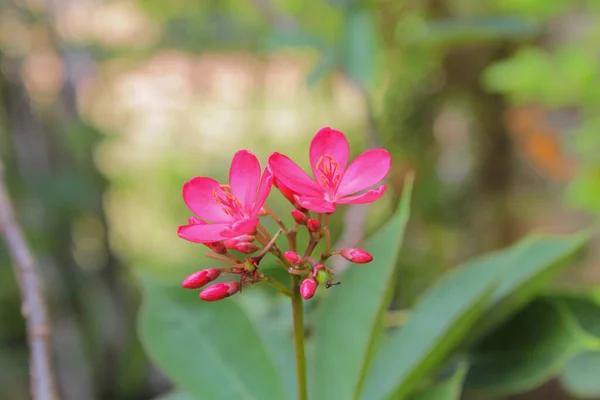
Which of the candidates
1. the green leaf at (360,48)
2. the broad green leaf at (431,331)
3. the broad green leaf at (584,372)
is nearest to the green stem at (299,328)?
the broad green leaf at (431,331)

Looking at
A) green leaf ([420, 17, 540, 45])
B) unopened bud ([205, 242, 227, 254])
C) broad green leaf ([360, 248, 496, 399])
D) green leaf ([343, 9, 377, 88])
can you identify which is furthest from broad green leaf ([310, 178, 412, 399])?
green leaf ([420, 17, 540, 45])

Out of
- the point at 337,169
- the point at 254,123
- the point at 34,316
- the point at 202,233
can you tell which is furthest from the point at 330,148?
the point at 254,123

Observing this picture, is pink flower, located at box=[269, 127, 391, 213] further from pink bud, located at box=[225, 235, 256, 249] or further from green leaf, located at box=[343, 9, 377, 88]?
green leaf, located at box=[343, 9, 377, 88]

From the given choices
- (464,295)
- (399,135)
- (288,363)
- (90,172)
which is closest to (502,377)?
(464,295)

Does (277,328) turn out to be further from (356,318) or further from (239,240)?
(239,240)

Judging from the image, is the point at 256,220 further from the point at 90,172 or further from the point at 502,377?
the point at 90,172
